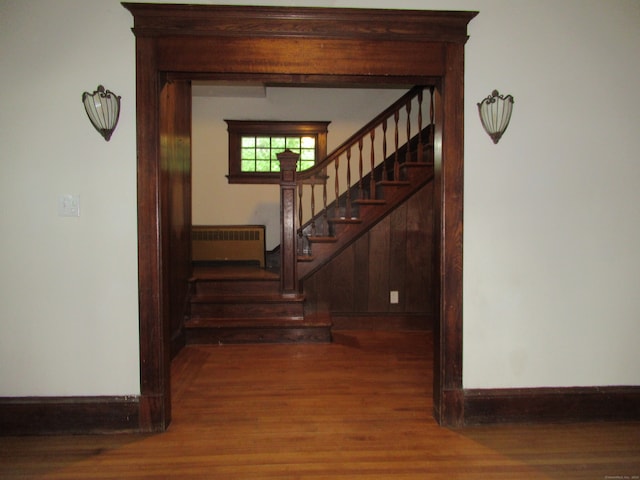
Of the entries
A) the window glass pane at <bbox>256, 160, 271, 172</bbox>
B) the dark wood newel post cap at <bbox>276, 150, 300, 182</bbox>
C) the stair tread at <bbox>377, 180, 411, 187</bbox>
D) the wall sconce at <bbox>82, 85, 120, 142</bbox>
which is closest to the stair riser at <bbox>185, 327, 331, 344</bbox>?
the dark wood newel post cap at <bbox>276, 150, 300, 182</bbox>

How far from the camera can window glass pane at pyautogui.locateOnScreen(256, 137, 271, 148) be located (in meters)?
5.74

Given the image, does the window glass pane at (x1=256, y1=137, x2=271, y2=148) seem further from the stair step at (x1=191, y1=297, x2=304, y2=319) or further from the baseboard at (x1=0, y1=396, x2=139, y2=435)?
the baseboard at (x1=0, y1=396, x2=139, y2=435)

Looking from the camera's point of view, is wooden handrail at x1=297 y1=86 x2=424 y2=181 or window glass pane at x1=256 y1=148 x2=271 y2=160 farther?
window glass pane at x1=256 y1=148 x2=271 y2=160

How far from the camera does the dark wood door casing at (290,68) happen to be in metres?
2.02

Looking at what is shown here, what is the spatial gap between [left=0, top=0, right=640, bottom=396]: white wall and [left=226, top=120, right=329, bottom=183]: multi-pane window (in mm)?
3666

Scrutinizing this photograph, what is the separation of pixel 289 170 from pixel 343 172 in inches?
77.8

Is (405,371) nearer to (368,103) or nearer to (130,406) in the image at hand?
(130,406)

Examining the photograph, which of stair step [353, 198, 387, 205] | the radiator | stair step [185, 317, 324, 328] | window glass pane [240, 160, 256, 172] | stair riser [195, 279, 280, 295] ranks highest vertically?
window glass pane [240, 160, 256, 172]

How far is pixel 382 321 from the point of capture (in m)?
4.18

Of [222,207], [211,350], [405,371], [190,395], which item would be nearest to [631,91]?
[405,371]

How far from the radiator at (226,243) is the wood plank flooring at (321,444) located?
2.62 metres

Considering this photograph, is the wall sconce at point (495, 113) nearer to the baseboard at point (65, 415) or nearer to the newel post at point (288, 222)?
the newel post at point (288, 222)

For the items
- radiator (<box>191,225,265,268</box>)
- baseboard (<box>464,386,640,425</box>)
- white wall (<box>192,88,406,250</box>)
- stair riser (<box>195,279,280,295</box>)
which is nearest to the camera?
baseboard (<box>464,386,640,425</box>)

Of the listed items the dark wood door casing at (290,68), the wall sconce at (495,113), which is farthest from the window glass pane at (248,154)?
the wall sconce at (495,113)
